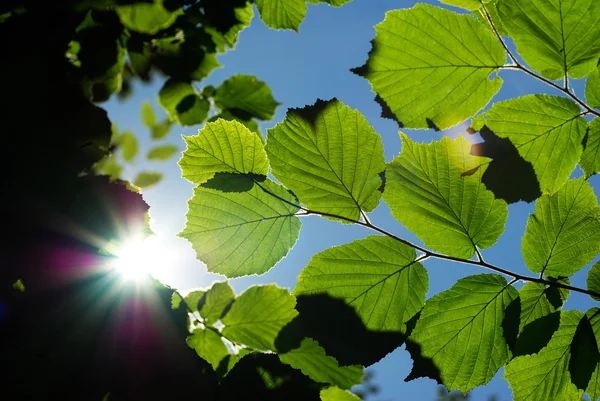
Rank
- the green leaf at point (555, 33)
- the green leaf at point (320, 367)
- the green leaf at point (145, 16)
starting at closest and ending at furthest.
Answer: the green leaf at point (145, 16)
the green leaf at point (555, 33)
the green leaf at point (320, 367)

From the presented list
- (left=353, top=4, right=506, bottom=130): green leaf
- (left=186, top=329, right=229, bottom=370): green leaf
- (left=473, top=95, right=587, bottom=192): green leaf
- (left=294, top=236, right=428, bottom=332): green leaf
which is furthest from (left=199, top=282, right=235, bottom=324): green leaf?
(left=473, top=95, right=587, bottom=192): green leaf

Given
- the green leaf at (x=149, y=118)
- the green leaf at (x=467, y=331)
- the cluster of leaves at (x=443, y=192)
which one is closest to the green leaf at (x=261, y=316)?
the cluster of leaves at (x=443, y=192)

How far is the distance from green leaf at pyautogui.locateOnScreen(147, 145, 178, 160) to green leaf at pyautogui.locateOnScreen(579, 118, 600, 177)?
186 centimetres

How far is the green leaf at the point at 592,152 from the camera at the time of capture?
0.93m

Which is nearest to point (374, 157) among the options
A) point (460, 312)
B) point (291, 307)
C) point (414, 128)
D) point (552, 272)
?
point (414, 128)

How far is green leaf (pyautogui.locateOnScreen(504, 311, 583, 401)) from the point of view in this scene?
0.99m

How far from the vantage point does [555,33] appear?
858 mm

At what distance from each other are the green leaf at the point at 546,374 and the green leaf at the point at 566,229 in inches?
6.9

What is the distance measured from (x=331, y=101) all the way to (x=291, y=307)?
2.28ft

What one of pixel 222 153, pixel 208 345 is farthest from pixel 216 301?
pixel 222 153

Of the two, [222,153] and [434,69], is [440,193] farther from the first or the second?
[222,153]

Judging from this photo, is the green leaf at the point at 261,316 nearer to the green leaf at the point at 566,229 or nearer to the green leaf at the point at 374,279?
the green leaf at the point at 374,279

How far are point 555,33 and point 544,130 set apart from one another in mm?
201

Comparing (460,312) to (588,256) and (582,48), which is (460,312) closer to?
(588,256)
